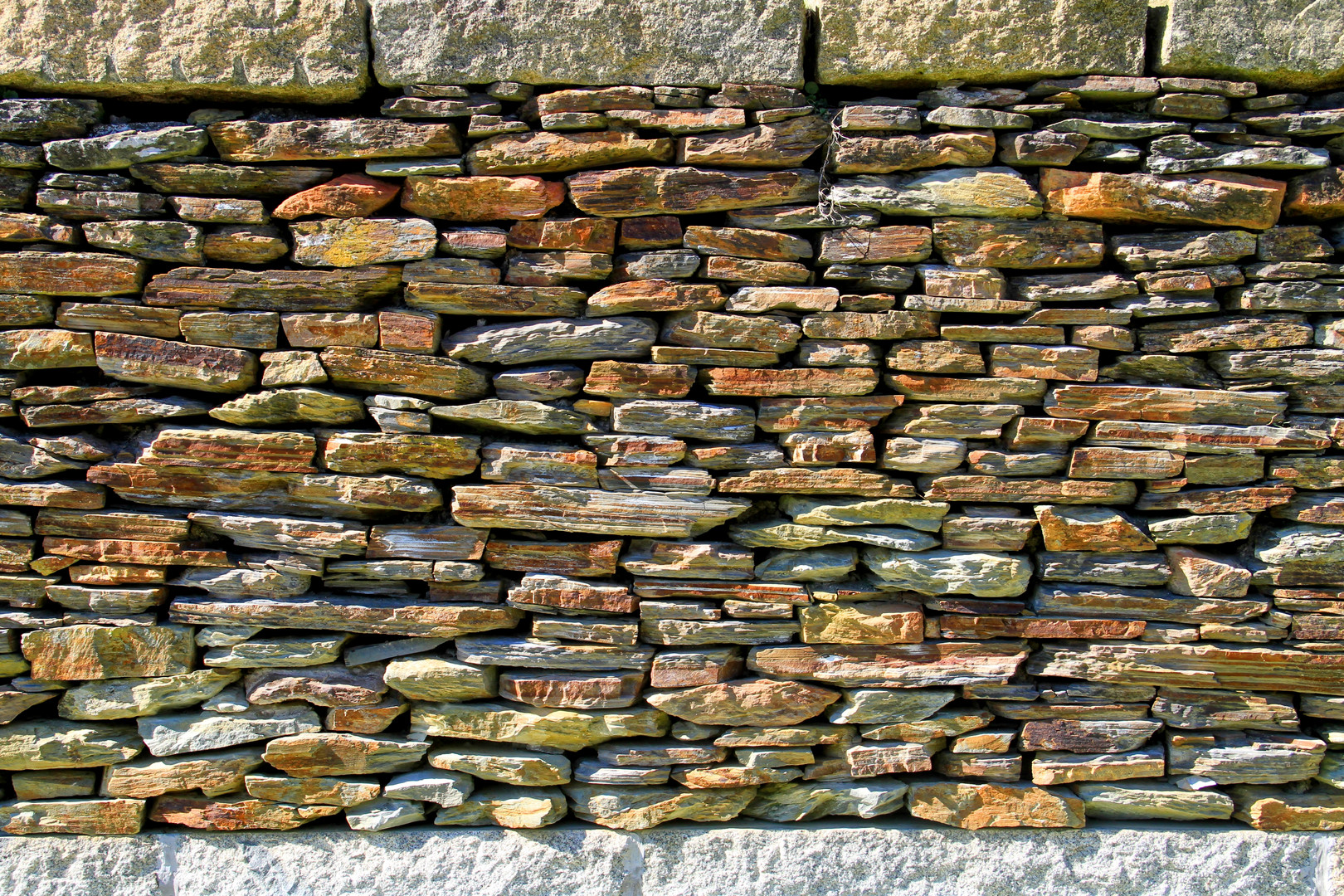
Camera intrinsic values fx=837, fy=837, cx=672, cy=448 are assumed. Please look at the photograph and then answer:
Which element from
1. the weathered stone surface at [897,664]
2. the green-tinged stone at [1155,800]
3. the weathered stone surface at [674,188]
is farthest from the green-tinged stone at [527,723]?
the weathered stone surface at [674,188]

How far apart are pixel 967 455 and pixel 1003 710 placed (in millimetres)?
751

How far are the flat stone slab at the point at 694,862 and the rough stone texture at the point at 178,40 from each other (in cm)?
213

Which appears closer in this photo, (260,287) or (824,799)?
(260,287)

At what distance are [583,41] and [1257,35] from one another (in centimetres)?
179

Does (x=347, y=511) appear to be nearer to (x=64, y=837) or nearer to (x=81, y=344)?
(x=81, y=344)

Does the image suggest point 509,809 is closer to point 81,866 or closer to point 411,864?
point 411,864

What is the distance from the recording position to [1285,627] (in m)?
2.40

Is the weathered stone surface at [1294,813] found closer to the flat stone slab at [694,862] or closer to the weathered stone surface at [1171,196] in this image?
the flat stone slab at [694,862]

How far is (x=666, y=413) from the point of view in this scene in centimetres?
233

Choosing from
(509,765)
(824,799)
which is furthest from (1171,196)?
(509,765)

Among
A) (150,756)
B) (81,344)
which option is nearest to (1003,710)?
(150,756)

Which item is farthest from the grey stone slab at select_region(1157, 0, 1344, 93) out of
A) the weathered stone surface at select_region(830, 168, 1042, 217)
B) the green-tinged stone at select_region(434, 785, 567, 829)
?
the green-tinged stone at select_region(434, 785, 567, 829)

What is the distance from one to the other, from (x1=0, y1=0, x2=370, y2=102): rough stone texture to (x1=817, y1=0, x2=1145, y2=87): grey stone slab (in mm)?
1310

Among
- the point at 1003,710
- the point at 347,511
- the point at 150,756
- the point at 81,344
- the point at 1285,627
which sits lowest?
the point at 150,756
